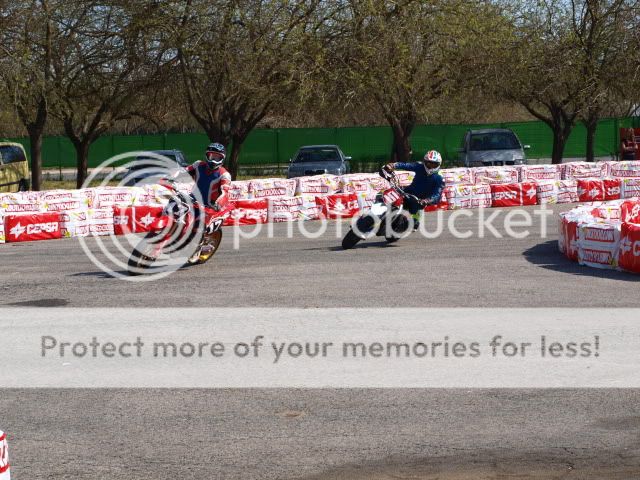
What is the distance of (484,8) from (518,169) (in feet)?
31.9

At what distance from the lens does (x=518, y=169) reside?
2597 cm

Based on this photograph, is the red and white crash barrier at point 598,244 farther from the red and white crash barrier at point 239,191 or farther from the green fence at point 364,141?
the green fence at point 364,141

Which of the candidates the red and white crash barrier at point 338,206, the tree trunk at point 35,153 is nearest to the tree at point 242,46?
the tree trunk at point 35,153

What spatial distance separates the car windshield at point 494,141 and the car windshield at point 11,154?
47.3ft

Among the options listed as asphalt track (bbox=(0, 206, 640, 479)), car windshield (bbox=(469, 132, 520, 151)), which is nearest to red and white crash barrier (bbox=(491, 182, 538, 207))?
car windshield (bbox=(469, 132, 520, 151))

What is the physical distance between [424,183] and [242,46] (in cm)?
1242

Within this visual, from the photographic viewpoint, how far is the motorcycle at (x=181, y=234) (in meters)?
13.6

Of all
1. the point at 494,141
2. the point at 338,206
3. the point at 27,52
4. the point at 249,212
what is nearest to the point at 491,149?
the point at 494,141

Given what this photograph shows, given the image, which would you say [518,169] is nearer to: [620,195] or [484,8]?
[620,195]

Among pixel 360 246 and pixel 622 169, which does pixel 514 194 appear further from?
pixel 360 246

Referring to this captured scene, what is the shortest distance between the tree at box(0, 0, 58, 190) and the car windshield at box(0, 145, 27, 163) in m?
1.19

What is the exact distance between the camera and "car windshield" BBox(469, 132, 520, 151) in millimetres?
32250

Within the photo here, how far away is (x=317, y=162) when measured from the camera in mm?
31156

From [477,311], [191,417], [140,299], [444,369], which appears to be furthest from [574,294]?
[191,417]
